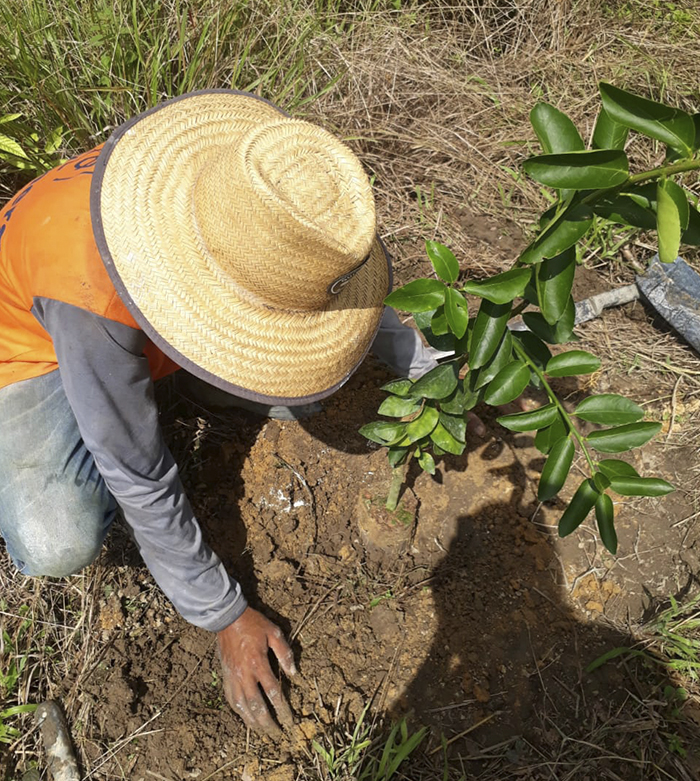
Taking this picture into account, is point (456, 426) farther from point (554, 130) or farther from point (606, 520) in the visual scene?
point (554, 130)

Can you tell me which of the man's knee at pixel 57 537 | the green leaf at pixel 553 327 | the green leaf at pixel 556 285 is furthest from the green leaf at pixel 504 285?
the man's knee at pixel 57 537

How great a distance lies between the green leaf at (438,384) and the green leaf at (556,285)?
0.38 m

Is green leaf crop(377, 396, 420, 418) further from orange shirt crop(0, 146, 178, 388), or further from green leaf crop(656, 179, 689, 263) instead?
green leaf crop(656, 179, 689, 263)

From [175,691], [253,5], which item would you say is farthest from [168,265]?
[253,5]

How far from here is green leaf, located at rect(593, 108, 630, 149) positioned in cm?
99

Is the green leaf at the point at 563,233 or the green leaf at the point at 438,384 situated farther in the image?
the green leaf at the point at 438,384

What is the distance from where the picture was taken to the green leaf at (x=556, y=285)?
1123mm

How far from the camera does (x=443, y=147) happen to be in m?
2.80

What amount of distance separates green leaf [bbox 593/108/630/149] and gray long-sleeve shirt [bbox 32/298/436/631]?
1.02m

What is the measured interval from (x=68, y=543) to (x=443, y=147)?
2128mm

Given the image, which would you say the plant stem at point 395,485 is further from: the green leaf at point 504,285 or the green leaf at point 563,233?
the green leaf at point 563,233

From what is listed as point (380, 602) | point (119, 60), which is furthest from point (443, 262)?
point (119, 60)

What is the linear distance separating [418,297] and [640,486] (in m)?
0.54

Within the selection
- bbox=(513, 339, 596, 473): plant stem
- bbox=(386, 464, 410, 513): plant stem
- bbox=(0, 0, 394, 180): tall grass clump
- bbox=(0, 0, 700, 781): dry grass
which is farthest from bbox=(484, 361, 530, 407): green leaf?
bbox=(0, 0, 394, 180): tall grass clump
